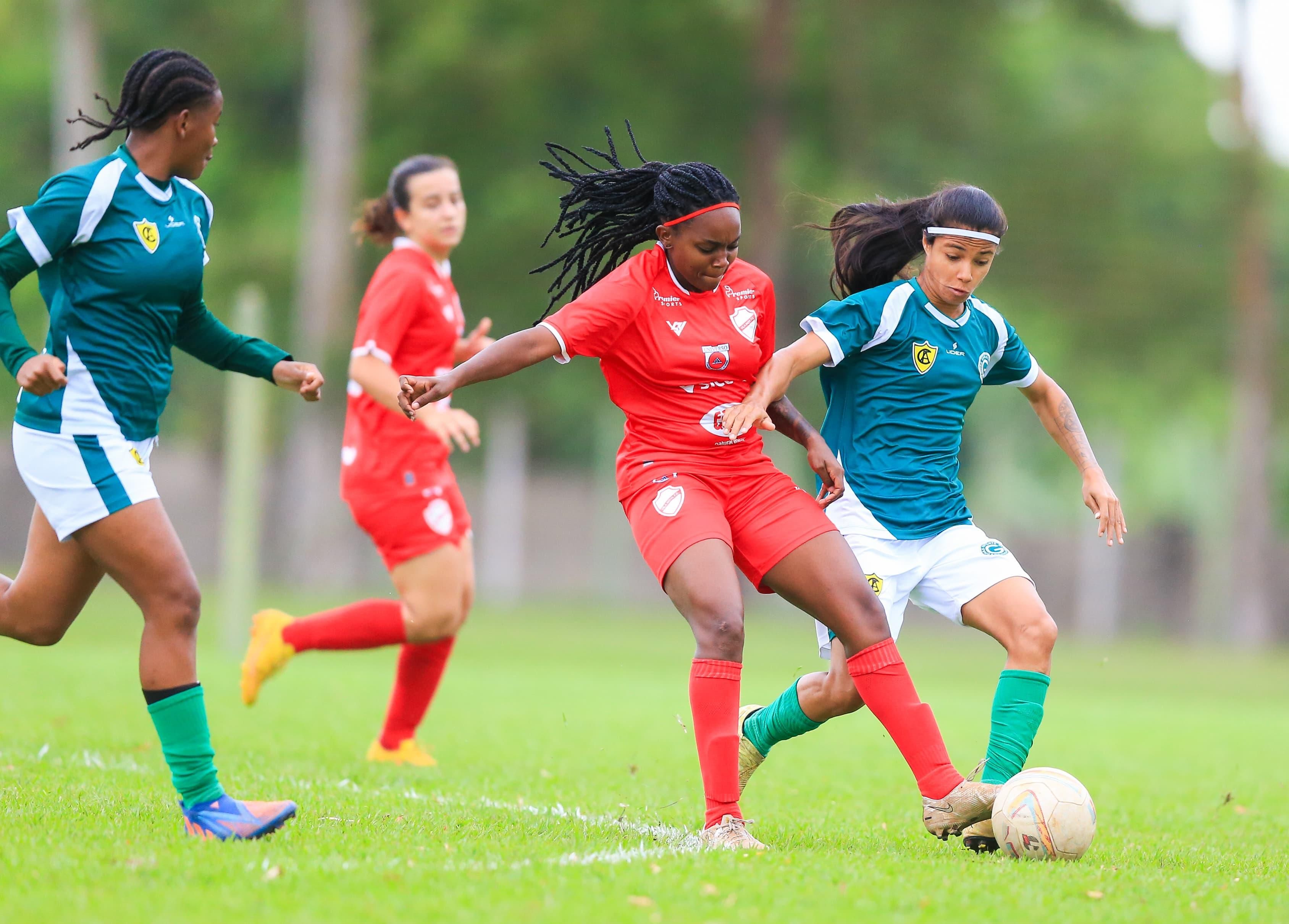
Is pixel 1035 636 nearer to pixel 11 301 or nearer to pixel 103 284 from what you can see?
pixel 103 284

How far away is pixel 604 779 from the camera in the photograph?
22.0 feet

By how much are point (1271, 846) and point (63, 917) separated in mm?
4416

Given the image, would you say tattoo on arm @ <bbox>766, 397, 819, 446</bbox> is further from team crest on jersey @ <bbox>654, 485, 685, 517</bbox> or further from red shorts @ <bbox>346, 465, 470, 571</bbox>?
red shorts @ <bbox>346, 465, 470, 571</bbox>

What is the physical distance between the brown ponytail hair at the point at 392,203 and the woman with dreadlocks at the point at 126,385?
2369 mm

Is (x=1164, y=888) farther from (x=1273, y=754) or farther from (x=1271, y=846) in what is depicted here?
(x=1273, y=754)

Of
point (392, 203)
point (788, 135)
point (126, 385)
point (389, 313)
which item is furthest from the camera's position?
point (788, 135)

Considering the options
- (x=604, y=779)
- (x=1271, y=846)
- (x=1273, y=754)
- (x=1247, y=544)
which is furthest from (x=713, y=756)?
(x=1247, y=544)

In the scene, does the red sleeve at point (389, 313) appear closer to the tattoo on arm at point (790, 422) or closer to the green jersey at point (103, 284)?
the green jersey at point (103, 284)

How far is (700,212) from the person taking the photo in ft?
17.1

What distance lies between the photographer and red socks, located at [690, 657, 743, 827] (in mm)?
4906

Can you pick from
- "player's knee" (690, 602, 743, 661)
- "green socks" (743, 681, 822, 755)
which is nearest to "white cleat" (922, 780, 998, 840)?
"green socks" (743, 681, 822, 755)

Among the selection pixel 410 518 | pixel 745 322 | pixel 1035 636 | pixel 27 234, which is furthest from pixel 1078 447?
pixel 27 234

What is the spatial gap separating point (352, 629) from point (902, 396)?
312 centimetres

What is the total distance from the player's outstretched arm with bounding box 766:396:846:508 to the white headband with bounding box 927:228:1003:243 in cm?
87
